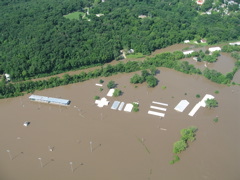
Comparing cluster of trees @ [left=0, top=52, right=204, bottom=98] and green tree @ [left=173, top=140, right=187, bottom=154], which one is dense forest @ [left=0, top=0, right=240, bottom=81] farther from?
green tree @ [left=173, top=140, right=187, bottom=154]

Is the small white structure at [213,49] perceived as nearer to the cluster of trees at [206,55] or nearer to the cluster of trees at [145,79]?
the cluster of trees at [206,55]

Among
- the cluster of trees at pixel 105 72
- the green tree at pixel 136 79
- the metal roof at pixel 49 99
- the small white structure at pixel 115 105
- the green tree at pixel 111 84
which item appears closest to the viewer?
the small white structure at pixel 115 105

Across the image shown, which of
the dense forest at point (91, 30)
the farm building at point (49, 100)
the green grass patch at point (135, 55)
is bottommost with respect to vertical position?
the farm building at point (49, 100)

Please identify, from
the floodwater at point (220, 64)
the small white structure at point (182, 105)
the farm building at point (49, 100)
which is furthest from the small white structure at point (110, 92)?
the floodwater at point (220, 64)

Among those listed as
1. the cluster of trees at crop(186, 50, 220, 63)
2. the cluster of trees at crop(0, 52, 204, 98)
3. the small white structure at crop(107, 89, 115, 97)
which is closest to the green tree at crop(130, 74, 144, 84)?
the cluster of trees at crop(0, 52, 204, 98)

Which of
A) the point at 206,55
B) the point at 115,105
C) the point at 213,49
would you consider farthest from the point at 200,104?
the point at 213,49

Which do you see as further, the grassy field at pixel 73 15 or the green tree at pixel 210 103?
the grassy field at pixel 73 15

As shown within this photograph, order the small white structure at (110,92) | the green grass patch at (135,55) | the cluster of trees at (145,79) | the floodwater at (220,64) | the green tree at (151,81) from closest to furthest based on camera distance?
1. the small white structure at (110,92)
2. the green tree at (151,81)
3. the cluster of trees at (145,79)
4. the floodwater at (220,64)
5. the green grass patch at (135,55)
